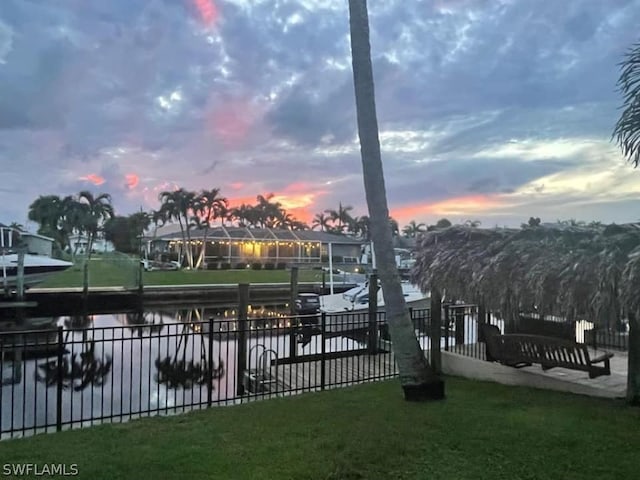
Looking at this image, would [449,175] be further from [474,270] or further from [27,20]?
[27,20]

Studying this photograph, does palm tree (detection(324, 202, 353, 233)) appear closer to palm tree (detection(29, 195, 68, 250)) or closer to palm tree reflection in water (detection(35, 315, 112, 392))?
palm tree (detection(29, 195, 68, 250))

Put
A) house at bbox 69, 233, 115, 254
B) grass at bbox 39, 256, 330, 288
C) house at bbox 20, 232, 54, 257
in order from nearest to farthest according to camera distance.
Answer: grass at bbox 39, 256, 330, 288, house at bbox 20, 232, 54, 257, house at bbox 69, 233, 115, 254

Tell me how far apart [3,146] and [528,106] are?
20393 mm

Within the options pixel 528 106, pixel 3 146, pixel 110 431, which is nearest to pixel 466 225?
pixel 528 106

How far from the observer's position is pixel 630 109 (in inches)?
214

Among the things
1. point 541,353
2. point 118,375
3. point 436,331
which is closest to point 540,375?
point 541,353

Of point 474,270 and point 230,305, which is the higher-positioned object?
point 474,270

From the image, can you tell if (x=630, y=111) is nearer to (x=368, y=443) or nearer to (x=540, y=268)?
(x=540, y=268)

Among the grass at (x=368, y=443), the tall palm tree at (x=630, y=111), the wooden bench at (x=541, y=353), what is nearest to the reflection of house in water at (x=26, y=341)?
the grass at (x=368, y=443)

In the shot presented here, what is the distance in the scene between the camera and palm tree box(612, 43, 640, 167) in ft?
17.6

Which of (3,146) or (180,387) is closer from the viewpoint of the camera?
(180,387)

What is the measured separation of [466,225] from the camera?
25.6 ft

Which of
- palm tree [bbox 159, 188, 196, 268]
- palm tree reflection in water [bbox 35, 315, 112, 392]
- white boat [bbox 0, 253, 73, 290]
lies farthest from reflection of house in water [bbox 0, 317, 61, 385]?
palm tree [bbox 159, 188, 196, 268]

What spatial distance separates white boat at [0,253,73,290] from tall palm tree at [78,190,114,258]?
21362 mm
